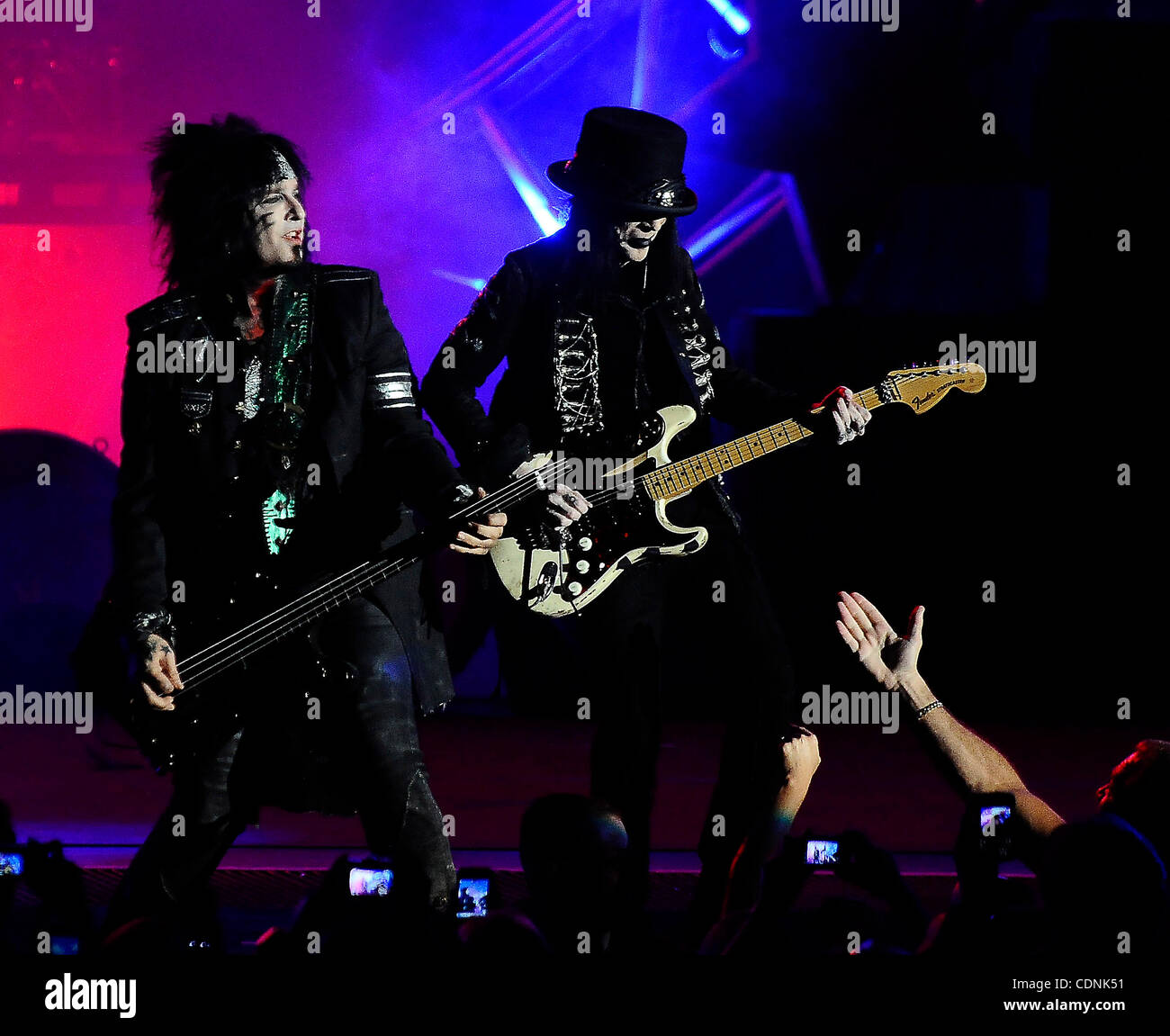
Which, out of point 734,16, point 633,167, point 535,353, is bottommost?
point 535,353

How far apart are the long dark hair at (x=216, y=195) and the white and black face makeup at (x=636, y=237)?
0.86 meters

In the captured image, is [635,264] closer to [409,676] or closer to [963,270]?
[409,676]

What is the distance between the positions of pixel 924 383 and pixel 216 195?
2051 mm

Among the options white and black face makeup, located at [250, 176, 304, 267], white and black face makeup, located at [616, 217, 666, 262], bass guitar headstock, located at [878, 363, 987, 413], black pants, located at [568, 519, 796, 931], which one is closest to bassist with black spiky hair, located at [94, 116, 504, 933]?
white and black face makeup, located at [250, 176, 304, 267]

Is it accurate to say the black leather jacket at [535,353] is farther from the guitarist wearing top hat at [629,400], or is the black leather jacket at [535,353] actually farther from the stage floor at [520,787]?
the stage floor at [520,787]

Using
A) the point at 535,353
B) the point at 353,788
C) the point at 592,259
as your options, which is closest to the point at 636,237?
the point at 592,259

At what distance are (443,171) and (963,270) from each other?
2.66m

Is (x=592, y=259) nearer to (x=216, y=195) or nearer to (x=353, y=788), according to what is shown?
(x=216, y=195)

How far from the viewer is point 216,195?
3.25 m

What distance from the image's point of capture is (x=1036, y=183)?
6512 mm

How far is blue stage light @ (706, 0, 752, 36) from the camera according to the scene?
6.44 meters

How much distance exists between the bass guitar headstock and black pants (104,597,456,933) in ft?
5.43
